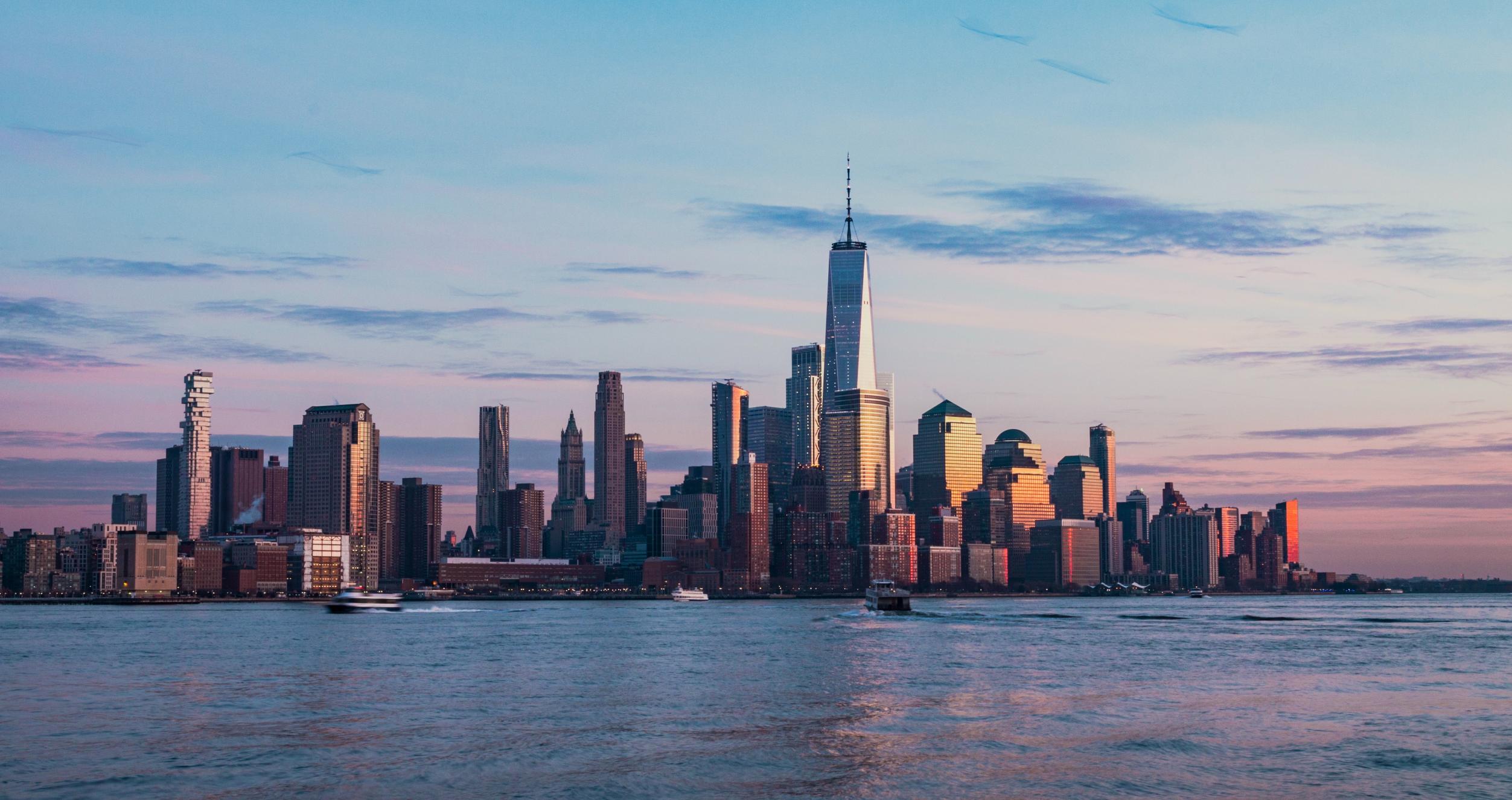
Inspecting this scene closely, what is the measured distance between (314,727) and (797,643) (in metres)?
78.4

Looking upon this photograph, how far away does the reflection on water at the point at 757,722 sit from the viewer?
2015 inches

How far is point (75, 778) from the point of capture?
51.4 meters

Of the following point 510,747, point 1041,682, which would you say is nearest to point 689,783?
point 510,747

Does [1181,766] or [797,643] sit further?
[797,643]

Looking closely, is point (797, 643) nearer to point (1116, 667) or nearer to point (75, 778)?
point (1116, 667)

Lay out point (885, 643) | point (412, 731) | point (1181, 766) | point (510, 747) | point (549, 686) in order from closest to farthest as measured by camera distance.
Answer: point (1181, 766)
point (510, 747)
point (412, 731)
point (549, 686)
point (885, 643)

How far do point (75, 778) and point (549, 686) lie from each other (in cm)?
3692

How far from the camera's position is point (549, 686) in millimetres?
86188

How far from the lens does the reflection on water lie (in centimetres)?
5119

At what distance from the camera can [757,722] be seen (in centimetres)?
6831

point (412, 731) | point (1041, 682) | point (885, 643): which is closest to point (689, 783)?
point (412, 731)

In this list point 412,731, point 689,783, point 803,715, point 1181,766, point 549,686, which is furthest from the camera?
point 549,686

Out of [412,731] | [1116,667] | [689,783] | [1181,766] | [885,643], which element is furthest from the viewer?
[885,643]

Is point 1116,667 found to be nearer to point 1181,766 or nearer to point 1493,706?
point 1493,706
